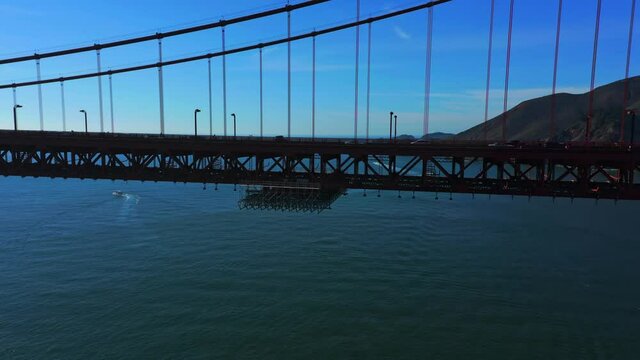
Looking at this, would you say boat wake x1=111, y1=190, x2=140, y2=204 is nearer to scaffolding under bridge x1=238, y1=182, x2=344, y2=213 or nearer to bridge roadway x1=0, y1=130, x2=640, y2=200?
bridge roadway x1=0, y1=130, x2=640, y2=200

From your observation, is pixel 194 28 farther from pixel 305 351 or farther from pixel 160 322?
pixel 305 351

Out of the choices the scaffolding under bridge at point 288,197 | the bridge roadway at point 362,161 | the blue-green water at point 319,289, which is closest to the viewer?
the blue-green water at point 319,289

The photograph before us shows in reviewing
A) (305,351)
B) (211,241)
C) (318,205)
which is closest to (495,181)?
(318,205)

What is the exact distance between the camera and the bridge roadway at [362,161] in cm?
2655

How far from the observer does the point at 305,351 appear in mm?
23375

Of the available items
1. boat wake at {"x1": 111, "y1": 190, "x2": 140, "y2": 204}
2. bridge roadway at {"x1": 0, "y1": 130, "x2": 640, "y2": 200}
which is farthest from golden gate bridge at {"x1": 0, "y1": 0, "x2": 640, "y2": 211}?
boat wake at {"x1": 111, "y1": 190, "x2": 140, "y2": 204}

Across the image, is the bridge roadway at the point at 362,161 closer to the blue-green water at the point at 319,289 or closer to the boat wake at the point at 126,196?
the blue-green water at the point at 319,289

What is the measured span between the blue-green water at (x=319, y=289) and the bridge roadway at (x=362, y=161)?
8892mm

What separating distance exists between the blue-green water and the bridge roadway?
8.89 metres

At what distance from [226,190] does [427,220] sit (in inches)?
2320

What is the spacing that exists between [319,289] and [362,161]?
11.1 meters

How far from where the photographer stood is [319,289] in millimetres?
32469

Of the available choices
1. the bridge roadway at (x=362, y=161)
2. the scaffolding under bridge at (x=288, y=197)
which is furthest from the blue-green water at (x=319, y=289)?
the bridge roadway at (x=362, y=161)

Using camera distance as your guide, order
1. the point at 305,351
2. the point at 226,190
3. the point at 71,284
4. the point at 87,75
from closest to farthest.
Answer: the point at 305,351 < the point at 71,284 < the point at 87,75 < the point at 226,190
